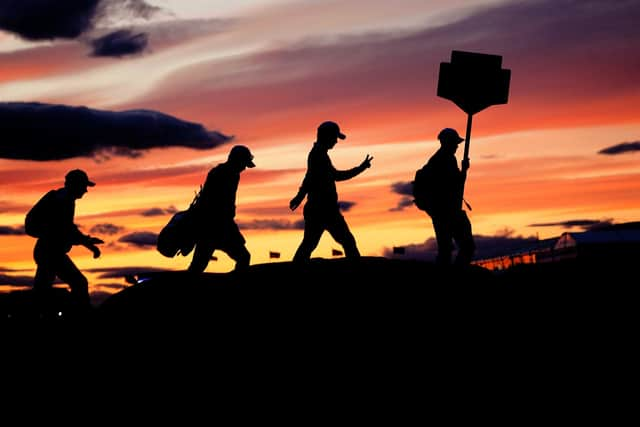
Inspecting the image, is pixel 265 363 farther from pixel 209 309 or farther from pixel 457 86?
pixel 457 86

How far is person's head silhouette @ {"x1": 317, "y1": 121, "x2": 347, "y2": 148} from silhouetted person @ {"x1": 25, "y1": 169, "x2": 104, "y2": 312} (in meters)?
2.96

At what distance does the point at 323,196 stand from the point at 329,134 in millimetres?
684

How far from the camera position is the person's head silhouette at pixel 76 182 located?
472 inches

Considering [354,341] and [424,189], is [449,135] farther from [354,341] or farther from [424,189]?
[354,341]

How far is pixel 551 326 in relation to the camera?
13.6ft

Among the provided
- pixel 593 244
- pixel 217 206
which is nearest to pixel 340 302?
pixel 217 206

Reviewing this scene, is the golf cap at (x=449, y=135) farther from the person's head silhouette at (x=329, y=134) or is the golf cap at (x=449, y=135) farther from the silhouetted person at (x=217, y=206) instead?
the silhouetted person at (x=217, y=206)

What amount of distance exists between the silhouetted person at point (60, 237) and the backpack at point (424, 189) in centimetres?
377

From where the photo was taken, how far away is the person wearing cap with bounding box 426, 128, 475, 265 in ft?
37.4

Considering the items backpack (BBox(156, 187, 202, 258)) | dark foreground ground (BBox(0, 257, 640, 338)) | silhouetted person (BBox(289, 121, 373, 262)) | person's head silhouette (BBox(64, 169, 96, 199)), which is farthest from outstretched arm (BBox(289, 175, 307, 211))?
dark foreground ground (BBox(0, 257, 640, 338))

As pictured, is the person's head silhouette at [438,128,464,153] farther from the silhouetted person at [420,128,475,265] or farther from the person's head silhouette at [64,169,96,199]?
the person's head silhouette at [64,169,96,199]

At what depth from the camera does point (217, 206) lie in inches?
423

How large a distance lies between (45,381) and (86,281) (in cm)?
844

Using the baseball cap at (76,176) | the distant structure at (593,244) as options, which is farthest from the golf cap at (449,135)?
the distant structure at (593,244)
